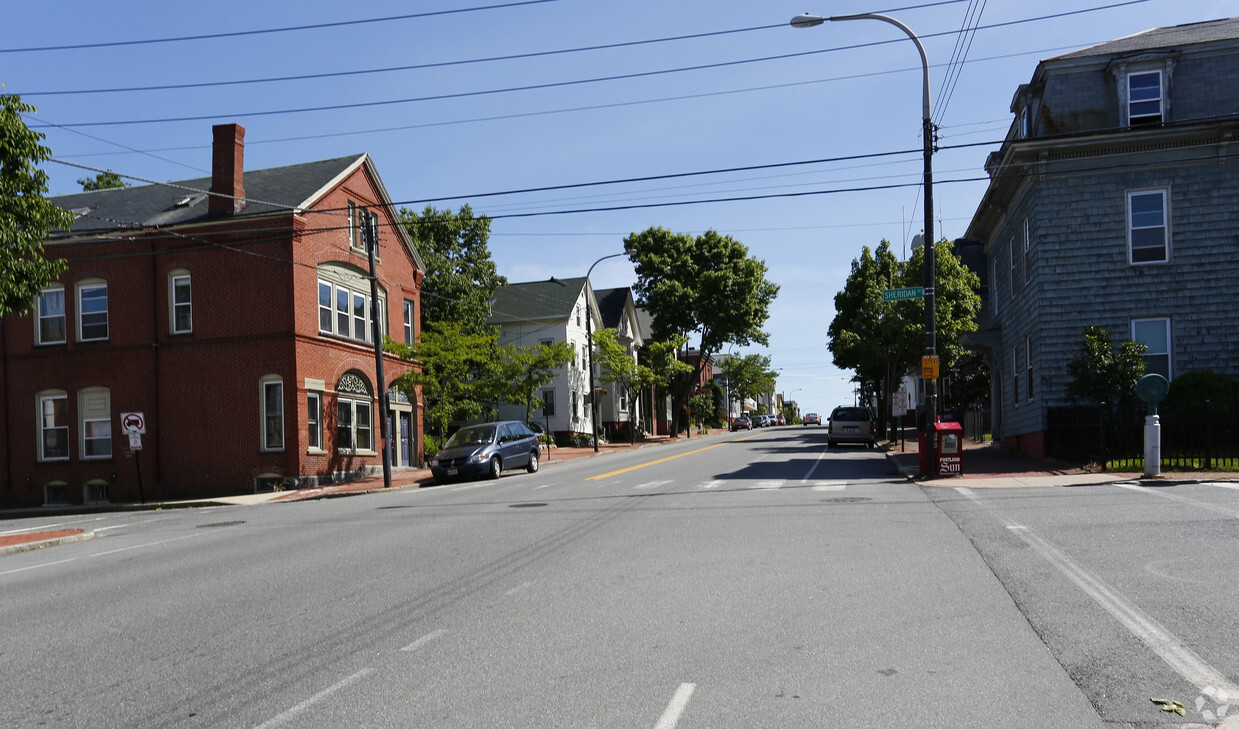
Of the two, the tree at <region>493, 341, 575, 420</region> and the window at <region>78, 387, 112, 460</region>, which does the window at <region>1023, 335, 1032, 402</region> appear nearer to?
the tree at <region>493, 341, 575, 420</region>

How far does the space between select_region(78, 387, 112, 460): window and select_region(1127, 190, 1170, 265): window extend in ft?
98.7

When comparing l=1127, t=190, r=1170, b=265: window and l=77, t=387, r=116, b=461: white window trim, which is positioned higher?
l=1127, t=190, r=1170, b=265: window

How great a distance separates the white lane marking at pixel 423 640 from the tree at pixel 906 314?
87.5ft

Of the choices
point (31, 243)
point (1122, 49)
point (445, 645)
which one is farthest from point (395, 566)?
point (1122, 49)

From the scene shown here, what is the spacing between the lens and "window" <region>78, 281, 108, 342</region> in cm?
3061

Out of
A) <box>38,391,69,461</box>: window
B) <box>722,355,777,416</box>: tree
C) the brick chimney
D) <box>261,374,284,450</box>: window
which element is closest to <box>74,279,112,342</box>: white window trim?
<box>38,391,69,461</box>: window

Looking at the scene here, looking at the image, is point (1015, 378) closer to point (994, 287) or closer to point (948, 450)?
point (994, 287)

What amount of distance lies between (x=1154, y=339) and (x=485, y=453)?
17319 millimetres

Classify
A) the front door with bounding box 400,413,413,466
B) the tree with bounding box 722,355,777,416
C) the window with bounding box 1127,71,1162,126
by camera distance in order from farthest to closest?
the tree with bounding box 722,355,777,416
the front door with bounding box 400,413,413,466
the window with bounding box 1127,71,1162,126

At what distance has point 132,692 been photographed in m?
6.11

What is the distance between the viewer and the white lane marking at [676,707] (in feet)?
Result: 16.9

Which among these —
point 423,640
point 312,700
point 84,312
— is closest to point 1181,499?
point 423,640

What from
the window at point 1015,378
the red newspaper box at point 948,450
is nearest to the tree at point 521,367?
the window at point 1015,378

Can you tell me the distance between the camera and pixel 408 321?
37.2 metres
